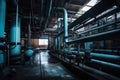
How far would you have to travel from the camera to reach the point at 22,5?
4.29 metres

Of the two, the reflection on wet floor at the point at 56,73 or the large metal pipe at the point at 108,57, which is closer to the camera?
the large metal pipe at the point at 108,57

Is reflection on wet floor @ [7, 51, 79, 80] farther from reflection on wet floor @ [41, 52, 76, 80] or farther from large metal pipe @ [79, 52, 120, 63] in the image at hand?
large metal pipe @ [79, 52, 120, 63]

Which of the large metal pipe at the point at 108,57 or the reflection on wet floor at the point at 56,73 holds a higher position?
the large metal pipe at the point at 108,57

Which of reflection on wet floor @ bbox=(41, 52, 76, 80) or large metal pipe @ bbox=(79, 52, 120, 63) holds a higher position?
large metal pipe @ bbox=(79, 52, 120, 63)

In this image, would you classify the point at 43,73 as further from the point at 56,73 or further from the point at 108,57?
the point at 108,57

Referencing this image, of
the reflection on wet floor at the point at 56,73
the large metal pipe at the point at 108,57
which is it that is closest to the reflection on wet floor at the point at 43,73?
the reflection on wet floor at the point at 56,73

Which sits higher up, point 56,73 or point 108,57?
point 108,57

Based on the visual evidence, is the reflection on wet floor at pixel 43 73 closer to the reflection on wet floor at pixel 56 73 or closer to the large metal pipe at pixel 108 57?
the reflection on wet floor at pixel 56 73

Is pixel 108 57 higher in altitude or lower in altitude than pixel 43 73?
higher

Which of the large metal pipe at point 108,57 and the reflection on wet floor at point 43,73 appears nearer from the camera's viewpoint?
the large metal pipe at point 108,57

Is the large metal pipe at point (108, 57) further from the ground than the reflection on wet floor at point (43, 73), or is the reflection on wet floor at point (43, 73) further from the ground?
the large metal pipe at point (108, 57)

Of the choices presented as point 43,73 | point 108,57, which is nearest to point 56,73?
point 43,73

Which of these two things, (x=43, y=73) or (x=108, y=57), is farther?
(x=43, y=73)

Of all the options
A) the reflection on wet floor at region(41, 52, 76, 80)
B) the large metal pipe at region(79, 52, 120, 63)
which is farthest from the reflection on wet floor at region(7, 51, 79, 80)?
the large metal pipe at region(79, 52, 120, 63)
